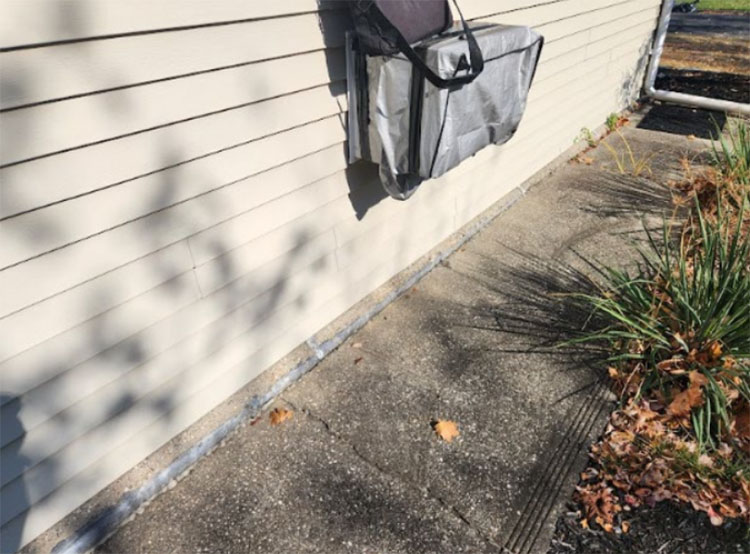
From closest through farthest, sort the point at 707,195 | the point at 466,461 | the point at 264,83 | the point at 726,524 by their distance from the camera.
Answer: the point at 726,524, the point at 264,83, the point at 466,461, the point at 707,195

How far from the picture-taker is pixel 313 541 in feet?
6.56

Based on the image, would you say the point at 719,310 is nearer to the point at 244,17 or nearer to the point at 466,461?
the point at 466,461

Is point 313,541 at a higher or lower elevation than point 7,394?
lower

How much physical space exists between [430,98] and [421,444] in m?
1.50

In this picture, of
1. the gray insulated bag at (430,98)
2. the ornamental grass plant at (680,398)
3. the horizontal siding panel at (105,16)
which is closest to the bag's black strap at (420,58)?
the gray insulated bag at (430,98)

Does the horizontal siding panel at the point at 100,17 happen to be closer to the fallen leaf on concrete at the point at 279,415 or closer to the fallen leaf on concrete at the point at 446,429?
the fallen leaf on concrete at the point at 279,415

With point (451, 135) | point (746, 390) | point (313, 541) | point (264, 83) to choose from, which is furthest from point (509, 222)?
point (313, 541)

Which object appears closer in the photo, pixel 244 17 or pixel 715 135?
pixel 244 17

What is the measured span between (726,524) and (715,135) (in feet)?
17.2

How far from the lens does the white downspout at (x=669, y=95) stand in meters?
6.67

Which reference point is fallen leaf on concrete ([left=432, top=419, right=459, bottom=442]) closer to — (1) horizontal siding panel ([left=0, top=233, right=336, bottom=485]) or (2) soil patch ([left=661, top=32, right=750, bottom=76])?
(1) horizontal siding panel ([left=0, top=233, right=336, bottom=485])

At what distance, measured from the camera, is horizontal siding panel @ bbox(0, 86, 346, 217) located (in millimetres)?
1577

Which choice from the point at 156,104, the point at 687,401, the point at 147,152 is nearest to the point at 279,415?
the point at 147,152

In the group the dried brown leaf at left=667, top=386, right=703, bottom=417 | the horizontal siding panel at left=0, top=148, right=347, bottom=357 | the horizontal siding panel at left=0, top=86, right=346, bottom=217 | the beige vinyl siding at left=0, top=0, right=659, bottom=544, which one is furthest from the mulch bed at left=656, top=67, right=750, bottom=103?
the horizontal siding panel at left=0, top=86, right=346, bottom=217
